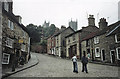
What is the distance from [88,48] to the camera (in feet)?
95.2

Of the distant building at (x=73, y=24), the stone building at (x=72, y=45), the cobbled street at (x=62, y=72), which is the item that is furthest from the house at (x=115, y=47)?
the distant building at (x=73, y=24)

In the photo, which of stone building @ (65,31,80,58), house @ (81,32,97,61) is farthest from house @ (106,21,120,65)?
stone building @ (65,31,80,58)

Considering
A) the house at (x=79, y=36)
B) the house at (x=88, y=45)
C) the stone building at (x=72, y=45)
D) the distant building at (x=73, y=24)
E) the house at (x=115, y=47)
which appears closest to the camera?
the house at (x=115, y=47)

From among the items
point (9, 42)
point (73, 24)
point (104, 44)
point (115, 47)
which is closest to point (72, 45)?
point (104, 44)

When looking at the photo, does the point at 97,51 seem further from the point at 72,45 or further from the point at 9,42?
the point at 9,42

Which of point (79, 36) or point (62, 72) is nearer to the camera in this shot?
point (62, 72)

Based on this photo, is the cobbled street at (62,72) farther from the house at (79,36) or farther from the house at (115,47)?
the house at (79,36)

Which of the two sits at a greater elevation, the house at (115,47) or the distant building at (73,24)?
the distant building at (73,24)

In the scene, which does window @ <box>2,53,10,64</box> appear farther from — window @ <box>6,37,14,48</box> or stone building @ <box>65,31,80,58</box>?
stone building @ <box>65,31,80,58</box>

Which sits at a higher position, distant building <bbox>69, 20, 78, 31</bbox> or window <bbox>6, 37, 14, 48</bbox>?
distant building <bbox>69, 20, 78, 31</bbox>

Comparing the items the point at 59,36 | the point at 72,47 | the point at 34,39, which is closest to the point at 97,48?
the point at 72,47

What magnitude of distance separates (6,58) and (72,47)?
2342cm

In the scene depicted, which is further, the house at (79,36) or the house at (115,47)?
the house at (79,36)

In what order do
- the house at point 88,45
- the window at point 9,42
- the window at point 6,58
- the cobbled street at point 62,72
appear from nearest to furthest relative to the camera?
the cobbled street at point 62,72
the window at point 6,58
the window at point 9,42
the house at point 88,45
